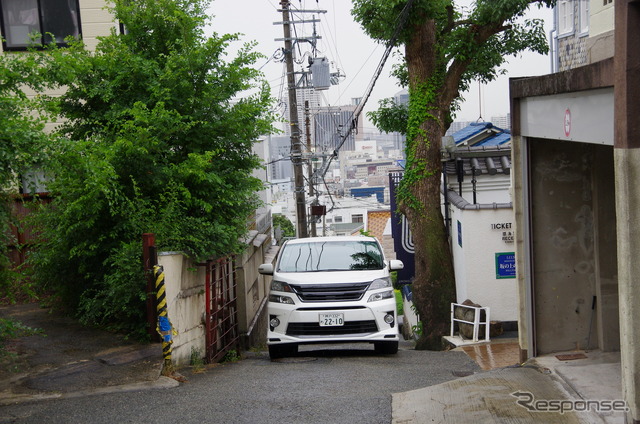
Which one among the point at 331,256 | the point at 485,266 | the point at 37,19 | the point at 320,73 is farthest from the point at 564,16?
the point at 37,19

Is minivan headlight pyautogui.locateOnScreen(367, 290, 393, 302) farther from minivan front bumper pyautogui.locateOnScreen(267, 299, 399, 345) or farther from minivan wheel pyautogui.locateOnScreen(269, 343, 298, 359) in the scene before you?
minivan wheel pyautogui.locateOnScreen(269, 343, 298, 359)

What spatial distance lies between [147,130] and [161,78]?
1.44 m

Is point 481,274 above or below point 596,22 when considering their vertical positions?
below

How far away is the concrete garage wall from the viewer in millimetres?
7859

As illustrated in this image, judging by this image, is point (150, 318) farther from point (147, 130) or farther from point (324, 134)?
point (324, 134)

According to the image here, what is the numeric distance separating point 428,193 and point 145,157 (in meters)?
7.01

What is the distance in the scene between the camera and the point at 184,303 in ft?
32.1

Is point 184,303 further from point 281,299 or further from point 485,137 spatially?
point 485,137

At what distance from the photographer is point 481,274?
14109 mm

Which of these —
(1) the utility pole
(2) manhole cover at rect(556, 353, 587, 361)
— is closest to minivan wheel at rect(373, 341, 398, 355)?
(2) manhole cover at rect(556, 353, 587, 361)

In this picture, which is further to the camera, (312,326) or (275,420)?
(312,326)

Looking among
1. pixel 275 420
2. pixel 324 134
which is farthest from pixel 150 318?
pixel 324 134

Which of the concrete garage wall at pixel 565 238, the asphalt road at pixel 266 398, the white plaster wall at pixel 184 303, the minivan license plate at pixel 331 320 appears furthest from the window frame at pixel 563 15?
the white plaster wall at pixel 184 303

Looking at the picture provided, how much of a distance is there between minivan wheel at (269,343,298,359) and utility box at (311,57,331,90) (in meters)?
16.1
